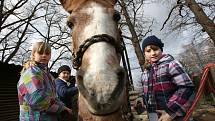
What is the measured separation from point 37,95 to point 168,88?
4.49 feet

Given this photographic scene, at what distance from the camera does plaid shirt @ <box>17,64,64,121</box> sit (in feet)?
9.91

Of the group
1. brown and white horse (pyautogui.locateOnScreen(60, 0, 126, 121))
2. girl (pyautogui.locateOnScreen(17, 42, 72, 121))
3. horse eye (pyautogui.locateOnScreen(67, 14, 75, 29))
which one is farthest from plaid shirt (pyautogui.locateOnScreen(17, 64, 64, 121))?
horse eye (pyautogui.locateOnScreen(67, 14, 75, 29))

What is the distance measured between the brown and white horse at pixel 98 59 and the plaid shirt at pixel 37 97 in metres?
0.41

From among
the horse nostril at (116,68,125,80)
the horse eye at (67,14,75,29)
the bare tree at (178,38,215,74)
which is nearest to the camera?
the horse nostril at (116,68,125,80)

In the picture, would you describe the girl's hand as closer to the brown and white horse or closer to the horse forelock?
the brown and white horse

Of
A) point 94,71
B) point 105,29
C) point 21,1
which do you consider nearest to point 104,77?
point 94,71

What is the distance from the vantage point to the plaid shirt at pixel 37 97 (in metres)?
3.02

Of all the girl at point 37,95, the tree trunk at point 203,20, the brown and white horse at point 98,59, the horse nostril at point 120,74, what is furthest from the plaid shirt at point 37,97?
the tree trunk at point 203,20

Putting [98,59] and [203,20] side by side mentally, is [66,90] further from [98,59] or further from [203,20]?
[203,20]

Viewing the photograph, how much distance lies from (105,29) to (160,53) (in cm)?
98

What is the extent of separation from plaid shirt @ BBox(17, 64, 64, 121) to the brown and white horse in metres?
0.41

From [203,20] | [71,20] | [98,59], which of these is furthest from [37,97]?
[203,20]

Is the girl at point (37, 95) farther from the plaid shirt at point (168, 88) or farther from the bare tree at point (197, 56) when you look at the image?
the bare tree at point (197, 56)

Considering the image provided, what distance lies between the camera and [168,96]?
3061mm
